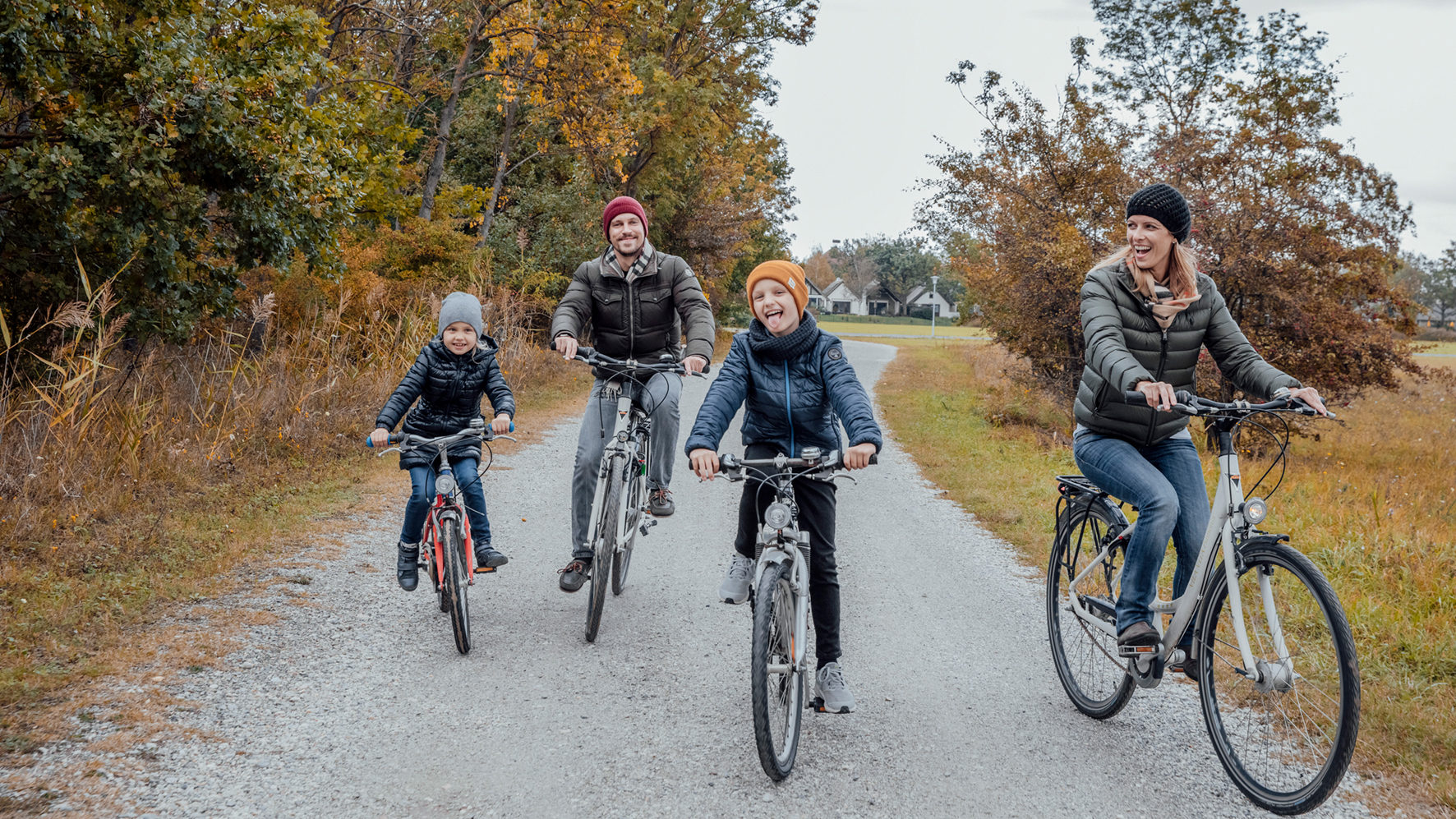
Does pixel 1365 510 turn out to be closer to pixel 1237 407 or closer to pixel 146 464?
pixel 1237 407

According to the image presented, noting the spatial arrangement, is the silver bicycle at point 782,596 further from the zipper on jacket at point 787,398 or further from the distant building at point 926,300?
the distant building at point 926,300

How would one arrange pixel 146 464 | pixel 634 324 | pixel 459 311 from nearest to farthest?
pixel 459 311, pixel 634 324, pixel 146 464

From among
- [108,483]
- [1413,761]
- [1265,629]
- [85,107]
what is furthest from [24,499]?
[1413,761]

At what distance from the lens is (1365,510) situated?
9.35 m

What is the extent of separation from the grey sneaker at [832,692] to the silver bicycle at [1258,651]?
109cm

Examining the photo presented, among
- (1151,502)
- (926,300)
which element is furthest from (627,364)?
(926,300)

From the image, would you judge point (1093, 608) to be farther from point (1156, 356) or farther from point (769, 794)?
point (769, 794)

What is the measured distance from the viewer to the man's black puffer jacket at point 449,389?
4.98 metres

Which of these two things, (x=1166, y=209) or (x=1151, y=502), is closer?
(x=1151, y=502)

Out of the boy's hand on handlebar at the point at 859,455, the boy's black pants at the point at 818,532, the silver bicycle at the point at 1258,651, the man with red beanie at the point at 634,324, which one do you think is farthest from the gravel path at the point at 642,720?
the boy's hand on handlebar at the point at 859,455

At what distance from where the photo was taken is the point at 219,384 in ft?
30.3

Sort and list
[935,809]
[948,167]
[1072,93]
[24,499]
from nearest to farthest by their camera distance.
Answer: [935,809] < [24,499] < [1072,93] < [948,167]

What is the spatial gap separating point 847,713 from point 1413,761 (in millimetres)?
2124

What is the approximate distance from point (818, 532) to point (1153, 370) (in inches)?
57.8
